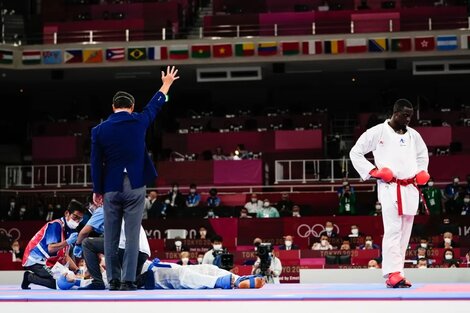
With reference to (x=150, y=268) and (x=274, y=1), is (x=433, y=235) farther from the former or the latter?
(x=150, y=268)

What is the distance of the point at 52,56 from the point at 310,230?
36.3ft

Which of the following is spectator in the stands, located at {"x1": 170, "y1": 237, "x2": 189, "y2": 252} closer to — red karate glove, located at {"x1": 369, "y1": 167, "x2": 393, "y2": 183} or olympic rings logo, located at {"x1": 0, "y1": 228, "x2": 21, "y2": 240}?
olympic rings logo, located at {"x1": 0, "y1": 228, "x2": 21, "y2": 240}

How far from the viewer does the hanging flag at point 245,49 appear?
29109 mm

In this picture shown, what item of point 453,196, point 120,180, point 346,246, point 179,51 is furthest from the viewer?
point 179,51

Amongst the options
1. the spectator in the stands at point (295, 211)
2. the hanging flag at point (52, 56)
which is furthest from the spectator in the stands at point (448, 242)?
the hanging flag at point (52, 56)

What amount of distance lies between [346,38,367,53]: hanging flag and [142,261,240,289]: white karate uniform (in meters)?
20.2

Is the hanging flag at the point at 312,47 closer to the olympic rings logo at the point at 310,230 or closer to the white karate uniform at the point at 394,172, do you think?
the olympic rings logo at the point at 310,230

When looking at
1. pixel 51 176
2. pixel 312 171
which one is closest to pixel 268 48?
pixel 312 171

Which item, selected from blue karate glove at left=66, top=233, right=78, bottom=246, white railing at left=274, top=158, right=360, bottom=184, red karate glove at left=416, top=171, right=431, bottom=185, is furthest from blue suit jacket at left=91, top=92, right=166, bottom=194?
white railing at left=274, top=158, right=360, bottom=184

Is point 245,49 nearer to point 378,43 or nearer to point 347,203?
point 378,43

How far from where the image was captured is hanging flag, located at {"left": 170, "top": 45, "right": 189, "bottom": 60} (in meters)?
29.5

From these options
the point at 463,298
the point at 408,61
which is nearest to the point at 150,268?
the point at 463,298

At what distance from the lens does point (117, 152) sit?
359 inches

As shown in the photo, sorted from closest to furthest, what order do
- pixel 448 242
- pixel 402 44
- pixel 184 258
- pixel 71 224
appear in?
1. pixel 71 224
2. pixel 184 258
3. pixel 448 242
4. pixel 402 44
